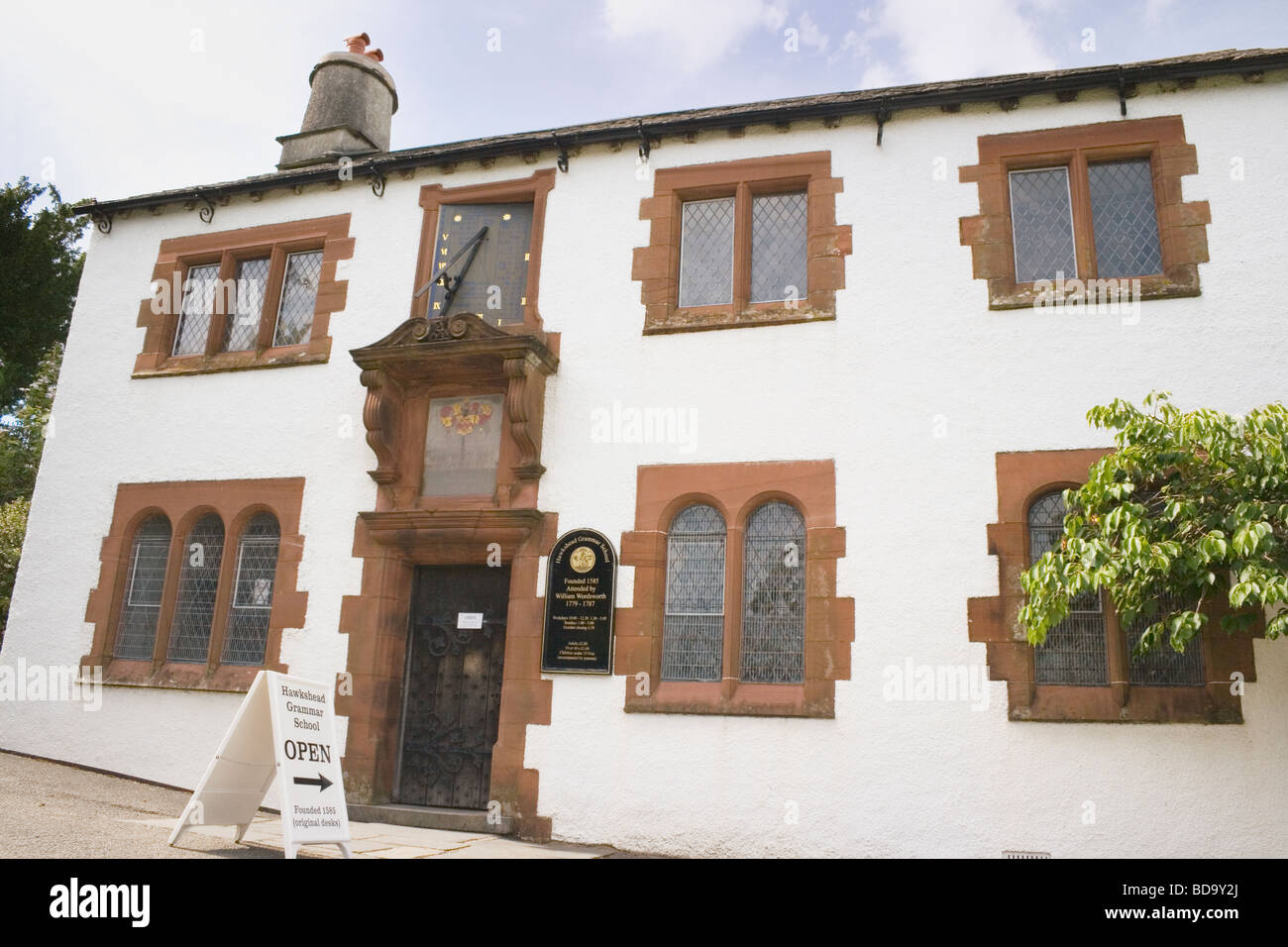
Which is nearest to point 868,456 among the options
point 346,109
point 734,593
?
point 734,593

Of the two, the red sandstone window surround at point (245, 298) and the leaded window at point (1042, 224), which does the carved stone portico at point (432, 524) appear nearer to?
the red sandstone window surround at point (245, 298)

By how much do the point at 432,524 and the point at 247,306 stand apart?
3.96m

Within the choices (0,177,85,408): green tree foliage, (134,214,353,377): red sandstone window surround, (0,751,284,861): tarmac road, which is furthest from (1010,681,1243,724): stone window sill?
(0,177,85,408): green tree foliage

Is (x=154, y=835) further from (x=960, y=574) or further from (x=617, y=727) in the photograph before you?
(x=960, y=574)

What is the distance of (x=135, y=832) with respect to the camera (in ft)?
24.6

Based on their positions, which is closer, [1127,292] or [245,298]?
[1127,292]

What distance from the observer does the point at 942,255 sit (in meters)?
9.40

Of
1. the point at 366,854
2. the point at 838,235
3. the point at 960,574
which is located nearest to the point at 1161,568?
the point at 960,574

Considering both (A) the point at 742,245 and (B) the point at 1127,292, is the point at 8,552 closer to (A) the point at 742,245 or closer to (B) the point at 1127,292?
(A) the point at 742,245

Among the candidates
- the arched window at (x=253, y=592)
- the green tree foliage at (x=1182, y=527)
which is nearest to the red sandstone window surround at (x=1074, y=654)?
the green tree foliage at (x=1182, y=527)

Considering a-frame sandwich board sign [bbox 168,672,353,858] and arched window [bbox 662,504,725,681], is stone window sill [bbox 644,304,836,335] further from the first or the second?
a-frame sandwich board sign [bbox 168,672,353,858]

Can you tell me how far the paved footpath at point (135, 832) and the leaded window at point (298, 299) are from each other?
15.9ft

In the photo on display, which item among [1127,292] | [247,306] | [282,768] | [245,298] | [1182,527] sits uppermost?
[245,298]

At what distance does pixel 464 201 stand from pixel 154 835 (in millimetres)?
6726
